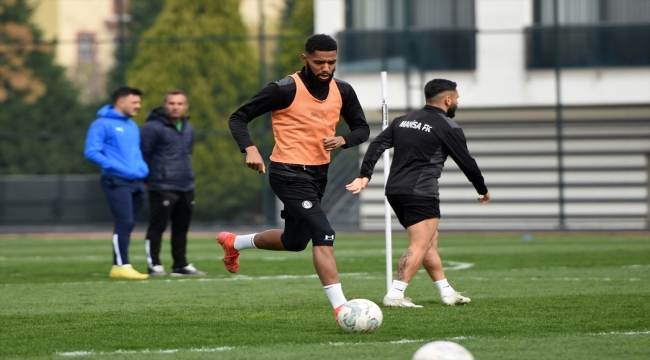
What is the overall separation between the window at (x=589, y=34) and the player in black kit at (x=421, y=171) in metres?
15.7

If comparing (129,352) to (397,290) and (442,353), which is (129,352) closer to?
(442,353)

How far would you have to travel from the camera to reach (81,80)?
40594 mm

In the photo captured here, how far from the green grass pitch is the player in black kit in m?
0.39

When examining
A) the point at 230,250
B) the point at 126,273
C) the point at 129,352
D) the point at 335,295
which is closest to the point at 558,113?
the point at 126,273

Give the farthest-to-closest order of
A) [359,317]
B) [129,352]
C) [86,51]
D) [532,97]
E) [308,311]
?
[86,51] < [532,97] < [308,311] < [359,317] < [129,352]

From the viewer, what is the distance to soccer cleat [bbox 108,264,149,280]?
11266mm

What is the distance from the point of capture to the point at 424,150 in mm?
8195

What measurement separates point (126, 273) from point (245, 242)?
3585 millimetres

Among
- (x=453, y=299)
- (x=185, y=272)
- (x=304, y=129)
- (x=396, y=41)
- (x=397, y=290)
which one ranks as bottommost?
(x=185, y=272)

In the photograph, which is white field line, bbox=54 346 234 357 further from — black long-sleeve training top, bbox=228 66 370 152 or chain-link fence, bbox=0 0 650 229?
chain-link fence, bbox=0 0 650 229

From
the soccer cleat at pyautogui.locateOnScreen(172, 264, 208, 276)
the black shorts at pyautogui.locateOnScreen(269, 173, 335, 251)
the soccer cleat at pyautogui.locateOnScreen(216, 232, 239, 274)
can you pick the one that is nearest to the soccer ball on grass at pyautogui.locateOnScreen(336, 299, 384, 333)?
A: the black shorts at pyautogui.locateOnScreen(269, 173, 335, 251)

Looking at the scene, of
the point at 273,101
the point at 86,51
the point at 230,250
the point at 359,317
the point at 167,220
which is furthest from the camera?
the point at 86,51

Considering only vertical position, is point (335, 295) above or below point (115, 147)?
below

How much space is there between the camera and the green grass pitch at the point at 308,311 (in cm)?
596
